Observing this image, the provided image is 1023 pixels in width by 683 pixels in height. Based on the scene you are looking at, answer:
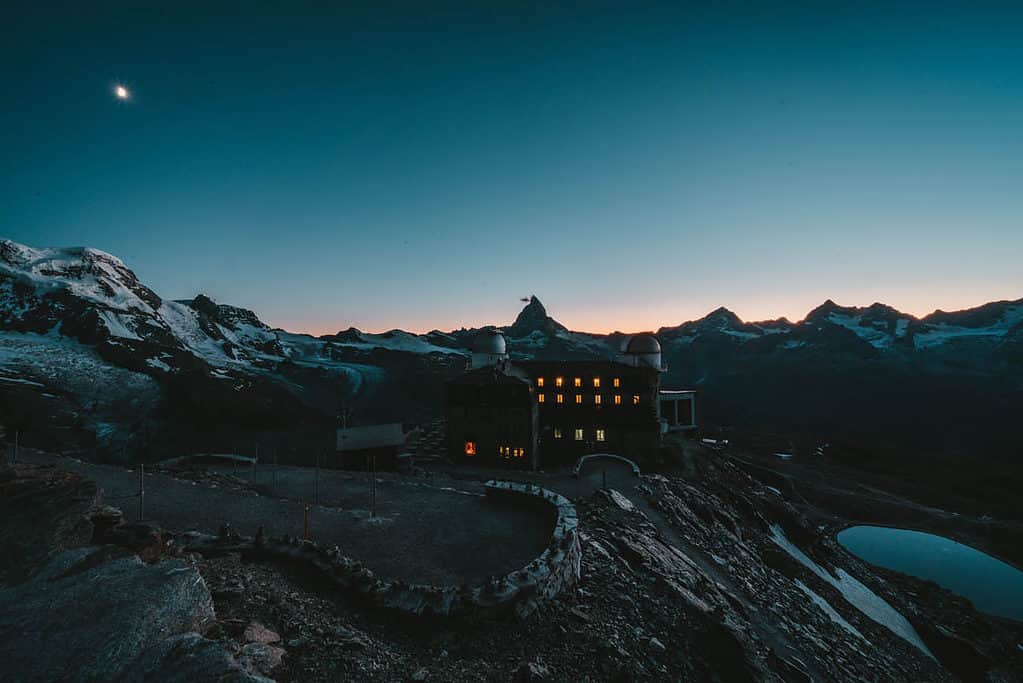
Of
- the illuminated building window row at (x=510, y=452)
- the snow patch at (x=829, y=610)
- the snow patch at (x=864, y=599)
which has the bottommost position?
the snow patch at (x=864, y=599)

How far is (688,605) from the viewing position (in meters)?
14.7

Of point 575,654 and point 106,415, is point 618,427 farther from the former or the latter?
point 106,415

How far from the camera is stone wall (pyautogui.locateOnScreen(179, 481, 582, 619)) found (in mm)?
10703

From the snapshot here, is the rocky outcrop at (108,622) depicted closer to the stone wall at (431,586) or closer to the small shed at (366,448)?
the stone wall at (431,586)

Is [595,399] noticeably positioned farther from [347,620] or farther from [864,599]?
[347,620]

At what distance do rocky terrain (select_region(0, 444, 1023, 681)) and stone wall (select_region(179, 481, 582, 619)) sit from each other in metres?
0.24

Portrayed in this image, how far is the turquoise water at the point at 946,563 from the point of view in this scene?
131ft

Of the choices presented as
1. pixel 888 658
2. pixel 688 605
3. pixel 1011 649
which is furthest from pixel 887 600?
pixel 688 605

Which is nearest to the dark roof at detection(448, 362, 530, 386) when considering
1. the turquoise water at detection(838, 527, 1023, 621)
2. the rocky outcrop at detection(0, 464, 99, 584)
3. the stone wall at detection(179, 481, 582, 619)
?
the stone wall at detection(179, 481, 582, 619)

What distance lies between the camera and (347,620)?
33.1ft

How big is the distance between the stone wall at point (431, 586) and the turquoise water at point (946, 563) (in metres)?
50.9

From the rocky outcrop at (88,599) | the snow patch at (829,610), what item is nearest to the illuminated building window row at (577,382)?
the snow patch at (829,610)

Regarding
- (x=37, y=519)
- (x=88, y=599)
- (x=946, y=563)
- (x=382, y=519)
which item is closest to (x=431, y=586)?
(x=382, y=519)

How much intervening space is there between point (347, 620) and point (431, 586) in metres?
2.59
